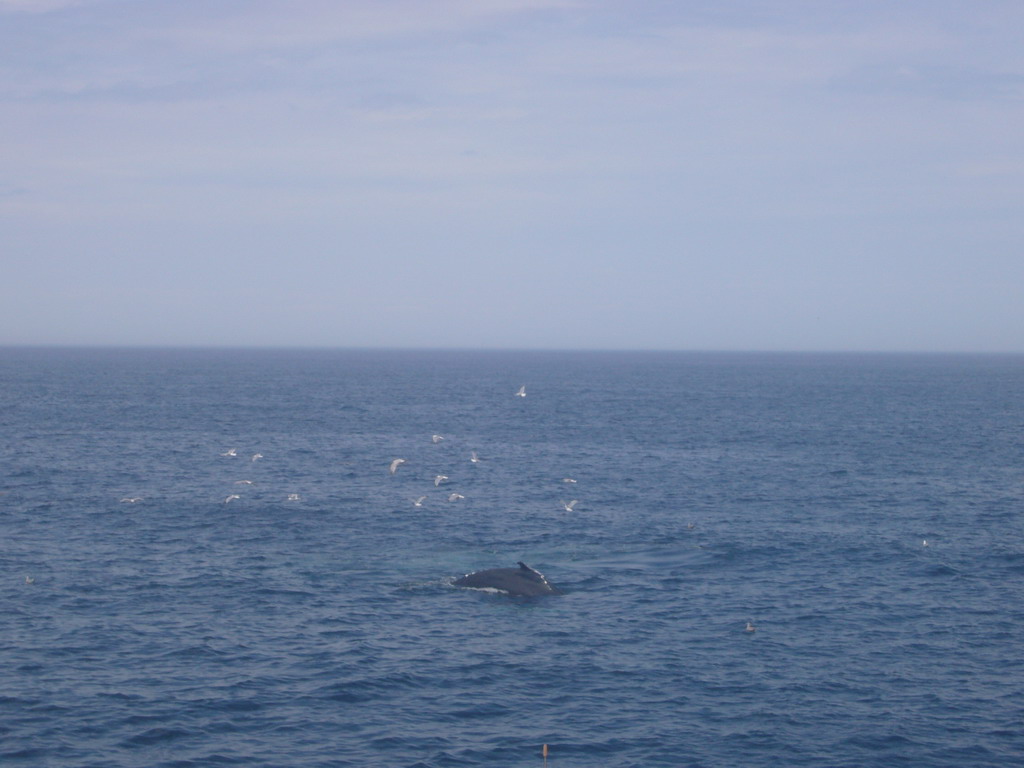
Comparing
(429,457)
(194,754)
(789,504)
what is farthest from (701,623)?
(429,457)

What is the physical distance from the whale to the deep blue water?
0.66 metres

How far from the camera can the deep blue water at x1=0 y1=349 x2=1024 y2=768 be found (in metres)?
26.3

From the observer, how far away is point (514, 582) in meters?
39.2

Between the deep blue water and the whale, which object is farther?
the whale

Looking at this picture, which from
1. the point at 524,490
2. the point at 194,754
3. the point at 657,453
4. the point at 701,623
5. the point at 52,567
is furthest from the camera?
the point at 657,453

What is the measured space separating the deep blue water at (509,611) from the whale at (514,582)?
0.66 metres

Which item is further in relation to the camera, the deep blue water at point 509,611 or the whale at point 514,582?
the whale at point 514,582

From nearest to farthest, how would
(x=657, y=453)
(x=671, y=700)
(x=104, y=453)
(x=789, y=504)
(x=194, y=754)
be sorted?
(x=194, y=754), (x=671, y=700), (x=789, y=504), (x=104, y=453), (x=657, y=453)

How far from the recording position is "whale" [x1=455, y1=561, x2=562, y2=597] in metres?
39.1

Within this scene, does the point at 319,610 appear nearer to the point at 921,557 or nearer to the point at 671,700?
the point at 671,700

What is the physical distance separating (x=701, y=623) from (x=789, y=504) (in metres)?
26.1

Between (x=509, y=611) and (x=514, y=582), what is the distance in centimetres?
229

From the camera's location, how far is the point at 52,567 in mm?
42562

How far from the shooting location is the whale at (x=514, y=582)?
3912 cm
